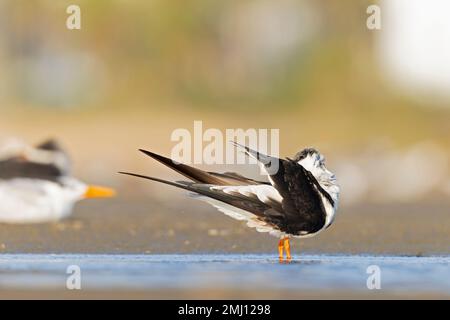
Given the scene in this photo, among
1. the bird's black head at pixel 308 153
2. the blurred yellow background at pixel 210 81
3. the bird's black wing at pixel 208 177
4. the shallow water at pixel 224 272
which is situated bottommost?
the shallow water at pixel 224 272

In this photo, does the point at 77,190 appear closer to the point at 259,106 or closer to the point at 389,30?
the point at 259,106

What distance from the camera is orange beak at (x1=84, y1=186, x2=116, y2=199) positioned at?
31.0 feet

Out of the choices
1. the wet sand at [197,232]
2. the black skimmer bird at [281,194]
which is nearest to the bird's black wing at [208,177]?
the black skimmer bird at [281,194]

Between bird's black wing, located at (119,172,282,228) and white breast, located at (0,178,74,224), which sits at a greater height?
white breast, located at (0,178,74,224)

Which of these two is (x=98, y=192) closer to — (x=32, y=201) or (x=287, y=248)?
(x=32, y=201)

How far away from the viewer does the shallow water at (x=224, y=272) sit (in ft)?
21.5

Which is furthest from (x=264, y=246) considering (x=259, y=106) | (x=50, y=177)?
→ (x=259, y=106)

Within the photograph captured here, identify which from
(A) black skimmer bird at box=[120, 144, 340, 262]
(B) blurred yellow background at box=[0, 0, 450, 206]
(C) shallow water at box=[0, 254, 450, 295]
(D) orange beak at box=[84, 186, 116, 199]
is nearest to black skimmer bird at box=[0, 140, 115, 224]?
(D) orange beak at box=[84, 186, 116, 199]

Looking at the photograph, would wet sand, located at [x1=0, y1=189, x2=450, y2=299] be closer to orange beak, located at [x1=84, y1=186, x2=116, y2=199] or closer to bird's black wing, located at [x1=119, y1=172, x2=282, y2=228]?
orange beak, located at [x1=84, y1=186, x2=116, y2=199]

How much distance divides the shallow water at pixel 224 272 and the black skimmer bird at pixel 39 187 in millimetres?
1539

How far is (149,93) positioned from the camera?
11117 mm

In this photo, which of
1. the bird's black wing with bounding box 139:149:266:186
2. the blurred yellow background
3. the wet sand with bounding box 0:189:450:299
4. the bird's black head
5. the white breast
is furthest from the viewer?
the blurred yellow background

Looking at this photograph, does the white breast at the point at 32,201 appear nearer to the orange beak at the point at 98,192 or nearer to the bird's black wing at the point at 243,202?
the orange beak at the point at 98,192

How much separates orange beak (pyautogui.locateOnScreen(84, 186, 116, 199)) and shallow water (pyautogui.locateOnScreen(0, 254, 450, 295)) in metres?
1.64
